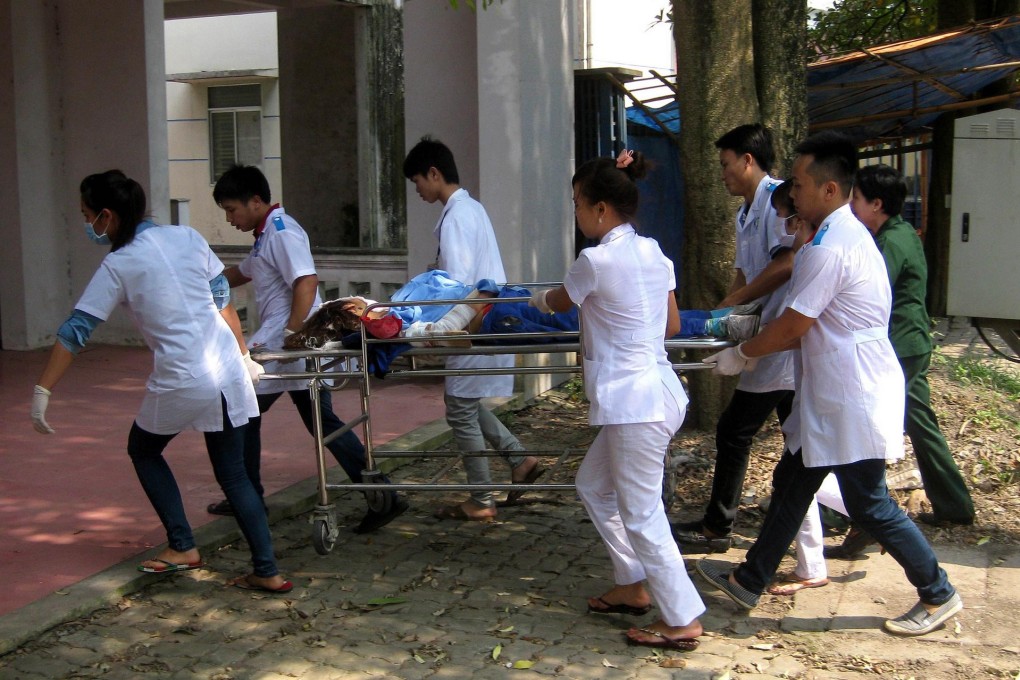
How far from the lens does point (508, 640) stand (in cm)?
415

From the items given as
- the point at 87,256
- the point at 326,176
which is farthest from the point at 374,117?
the point at 87,256

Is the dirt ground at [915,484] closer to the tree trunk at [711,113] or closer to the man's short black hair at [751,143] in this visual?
the tree trunk at [711,113]

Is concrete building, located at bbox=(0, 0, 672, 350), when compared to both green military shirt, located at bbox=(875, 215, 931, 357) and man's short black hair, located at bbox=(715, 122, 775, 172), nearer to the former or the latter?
man's short black hair, located at bbox=(715, 122, 775, 172)

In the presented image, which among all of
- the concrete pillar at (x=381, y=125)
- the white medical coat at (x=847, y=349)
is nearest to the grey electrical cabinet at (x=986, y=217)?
the white medical coat at (x=847, y=349)

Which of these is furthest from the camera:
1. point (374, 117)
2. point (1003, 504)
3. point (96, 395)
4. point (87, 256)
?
point (374, 117)

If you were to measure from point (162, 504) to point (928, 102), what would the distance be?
794 cm

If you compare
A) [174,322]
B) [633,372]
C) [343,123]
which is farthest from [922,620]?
[343,123]

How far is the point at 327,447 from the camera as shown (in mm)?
5379

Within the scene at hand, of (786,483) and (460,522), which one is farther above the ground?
(786,483)

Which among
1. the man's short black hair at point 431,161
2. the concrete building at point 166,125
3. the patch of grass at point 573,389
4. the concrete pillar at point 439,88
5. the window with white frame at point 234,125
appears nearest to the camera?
the man's short black hair at point 431,161

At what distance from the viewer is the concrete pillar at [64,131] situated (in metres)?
9.41

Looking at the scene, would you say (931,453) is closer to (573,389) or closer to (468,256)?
(468,256)

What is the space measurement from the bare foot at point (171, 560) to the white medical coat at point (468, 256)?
4.54 ft

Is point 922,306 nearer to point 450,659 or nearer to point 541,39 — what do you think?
point 450,659
